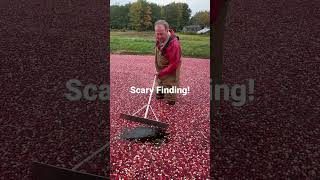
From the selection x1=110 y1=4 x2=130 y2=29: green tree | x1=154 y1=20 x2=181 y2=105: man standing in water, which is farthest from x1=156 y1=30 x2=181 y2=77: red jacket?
x1=110 y1=4 x2=130 y2=29: green tree

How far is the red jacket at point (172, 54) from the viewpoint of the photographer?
2.83 meters

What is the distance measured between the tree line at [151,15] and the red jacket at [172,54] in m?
0.10

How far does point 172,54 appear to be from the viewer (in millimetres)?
2857

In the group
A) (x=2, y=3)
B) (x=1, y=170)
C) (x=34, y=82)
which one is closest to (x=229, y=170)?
(x=1, y=170)

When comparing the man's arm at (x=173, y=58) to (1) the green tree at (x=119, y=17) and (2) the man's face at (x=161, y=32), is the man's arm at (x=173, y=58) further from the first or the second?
(1) the green tree at (x=119, y=17)

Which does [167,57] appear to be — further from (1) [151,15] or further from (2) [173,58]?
(1) [151,15]

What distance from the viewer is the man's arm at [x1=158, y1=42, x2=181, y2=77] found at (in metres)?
Result: 2.84

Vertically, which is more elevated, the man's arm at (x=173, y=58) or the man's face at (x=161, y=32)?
the man's face at (x=161, y=32)

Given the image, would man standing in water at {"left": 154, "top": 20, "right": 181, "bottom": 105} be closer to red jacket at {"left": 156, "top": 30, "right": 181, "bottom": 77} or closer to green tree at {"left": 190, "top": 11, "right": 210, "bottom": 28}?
red jacket at {"left": 156, "top": 30, "right": 181, "bottom": 77}

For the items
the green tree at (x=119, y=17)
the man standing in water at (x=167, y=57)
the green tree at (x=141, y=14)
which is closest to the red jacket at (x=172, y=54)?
the man standing in water at (x=167, y=57)

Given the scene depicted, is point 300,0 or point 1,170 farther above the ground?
point 300,0

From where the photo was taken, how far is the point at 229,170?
11.5 feet

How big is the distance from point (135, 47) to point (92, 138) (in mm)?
1376

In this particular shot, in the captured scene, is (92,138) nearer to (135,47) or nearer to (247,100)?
(135,47)
